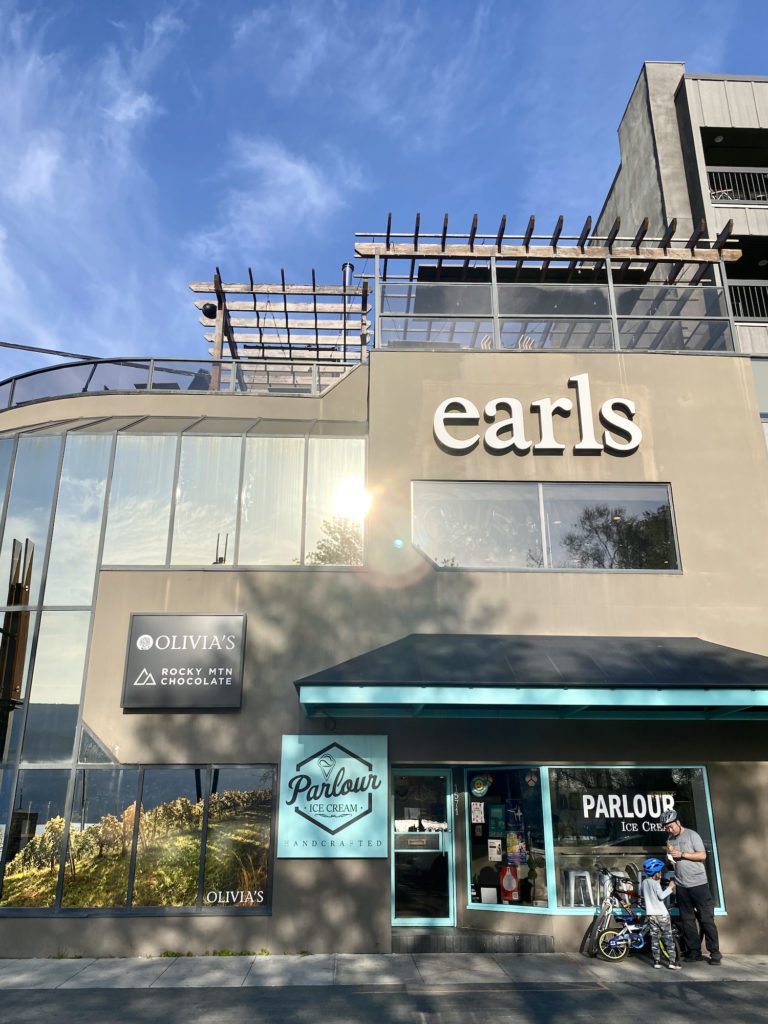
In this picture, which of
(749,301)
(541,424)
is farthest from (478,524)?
(749,301)

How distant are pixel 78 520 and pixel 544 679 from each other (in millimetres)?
7920

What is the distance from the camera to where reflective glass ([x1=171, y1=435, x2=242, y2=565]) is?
11.9 m

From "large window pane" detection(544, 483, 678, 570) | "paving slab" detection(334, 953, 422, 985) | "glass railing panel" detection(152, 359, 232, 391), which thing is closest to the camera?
"paving slab" detection(334, 953, 422, 985)

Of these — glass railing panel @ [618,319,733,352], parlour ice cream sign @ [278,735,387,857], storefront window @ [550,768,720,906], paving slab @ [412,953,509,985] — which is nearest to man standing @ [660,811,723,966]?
storefront window @ [550,768,720,906]

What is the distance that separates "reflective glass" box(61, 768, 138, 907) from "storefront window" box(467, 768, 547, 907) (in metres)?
5.13

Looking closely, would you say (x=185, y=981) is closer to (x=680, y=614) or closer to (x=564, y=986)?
(x=564, y=986)

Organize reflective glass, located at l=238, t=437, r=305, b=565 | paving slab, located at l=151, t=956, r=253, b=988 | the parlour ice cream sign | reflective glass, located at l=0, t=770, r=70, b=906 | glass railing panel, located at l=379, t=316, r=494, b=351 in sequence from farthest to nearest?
glass railing panel, located at l=379, t=316, r=494, b=351
reflective glass, located at l=238, t=437, r=305, b=565
the parlour ice cream sign
reflective glass, located at l=0, t=770, r=70, b=906
paving slab, located at l=151, t=956, r=253, b=988

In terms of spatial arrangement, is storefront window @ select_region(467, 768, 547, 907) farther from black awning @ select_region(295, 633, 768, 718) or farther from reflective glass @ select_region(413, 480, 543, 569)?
reflective glass @ select_region(413, 480, 543, 569)

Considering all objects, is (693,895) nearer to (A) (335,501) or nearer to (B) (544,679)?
(B) (544,679)

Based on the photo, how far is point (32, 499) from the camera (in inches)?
478

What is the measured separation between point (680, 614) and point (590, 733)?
251cm

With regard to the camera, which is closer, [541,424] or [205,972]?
[205,972]

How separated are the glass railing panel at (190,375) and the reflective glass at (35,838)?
7.06 m

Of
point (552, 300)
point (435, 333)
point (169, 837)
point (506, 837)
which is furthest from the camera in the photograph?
point (552, 300)
